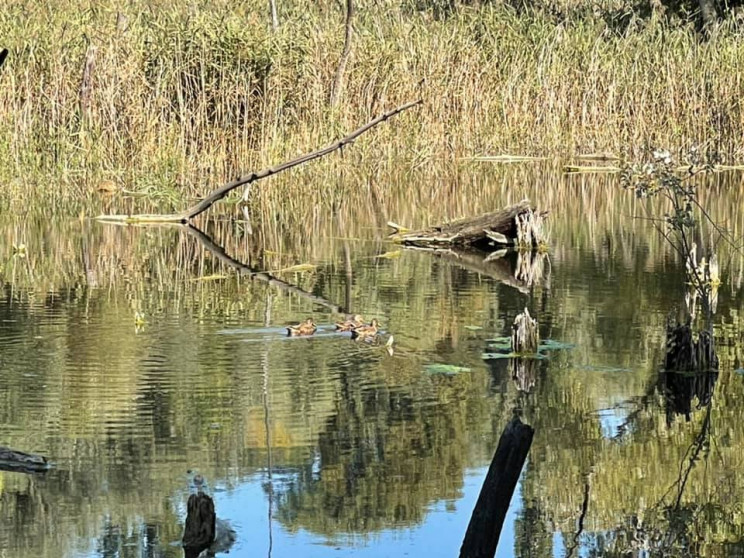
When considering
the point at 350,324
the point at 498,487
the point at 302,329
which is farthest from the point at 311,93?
the point at 498,487

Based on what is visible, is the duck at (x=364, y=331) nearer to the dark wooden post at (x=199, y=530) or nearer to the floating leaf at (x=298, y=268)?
the floating leaf at (x=298, y=268)

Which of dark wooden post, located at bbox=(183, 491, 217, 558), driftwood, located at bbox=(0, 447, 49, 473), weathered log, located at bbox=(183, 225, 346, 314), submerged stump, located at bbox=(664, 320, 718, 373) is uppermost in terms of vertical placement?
weathered log, located at bbox=(183, 225, 346, 314)

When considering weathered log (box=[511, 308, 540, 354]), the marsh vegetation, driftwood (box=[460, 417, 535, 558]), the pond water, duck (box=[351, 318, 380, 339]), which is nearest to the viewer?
driftwood (box=[460, 417, 535, 558])

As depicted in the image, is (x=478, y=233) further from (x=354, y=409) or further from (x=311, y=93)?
(x=311, y=93)

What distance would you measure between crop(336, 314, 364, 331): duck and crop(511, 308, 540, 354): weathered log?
0.95 m

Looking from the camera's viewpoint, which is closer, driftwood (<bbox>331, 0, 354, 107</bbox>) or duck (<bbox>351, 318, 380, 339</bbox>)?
duck (<bbox>351, 318, 380, 339</bbox>)

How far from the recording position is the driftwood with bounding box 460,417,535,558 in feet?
14.4

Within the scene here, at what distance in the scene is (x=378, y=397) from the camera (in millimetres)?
7438

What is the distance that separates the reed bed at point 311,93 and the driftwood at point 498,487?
37.7 feet

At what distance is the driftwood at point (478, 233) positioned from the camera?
42.5 ft

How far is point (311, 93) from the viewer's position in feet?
62.4

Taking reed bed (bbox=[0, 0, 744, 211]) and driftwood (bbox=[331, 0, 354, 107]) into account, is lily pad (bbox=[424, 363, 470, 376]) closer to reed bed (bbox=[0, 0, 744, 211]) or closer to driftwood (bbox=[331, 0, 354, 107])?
reed bed (bbox=[0, 0, 744, 211])

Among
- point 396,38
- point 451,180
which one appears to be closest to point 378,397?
point 451,180

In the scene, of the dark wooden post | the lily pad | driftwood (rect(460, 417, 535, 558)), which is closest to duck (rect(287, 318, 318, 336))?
the lily pad
